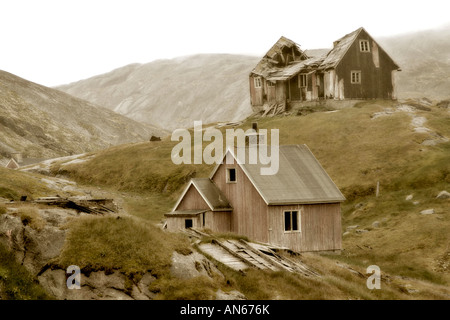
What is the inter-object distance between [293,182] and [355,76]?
156ft

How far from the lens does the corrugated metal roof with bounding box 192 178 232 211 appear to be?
45.2 metres

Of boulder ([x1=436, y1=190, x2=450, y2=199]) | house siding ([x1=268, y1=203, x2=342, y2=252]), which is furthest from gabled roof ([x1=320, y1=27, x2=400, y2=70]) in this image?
house siding ([x1=268, y1=203, x2=342, y2=252])

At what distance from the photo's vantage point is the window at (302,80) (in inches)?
3628

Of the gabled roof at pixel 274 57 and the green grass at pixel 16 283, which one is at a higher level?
the gabled roof at pixel 274 57

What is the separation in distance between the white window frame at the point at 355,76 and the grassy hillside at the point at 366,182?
127 inches

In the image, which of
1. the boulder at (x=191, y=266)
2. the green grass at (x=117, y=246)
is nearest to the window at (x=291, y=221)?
the boulder at (x=191, y=266)

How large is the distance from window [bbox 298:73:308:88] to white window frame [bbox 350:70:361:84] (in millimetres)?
6933

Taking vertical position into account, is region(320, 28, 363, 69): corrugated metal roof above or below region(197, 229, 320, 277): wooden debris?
above

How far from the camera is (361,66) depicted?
8850 centimetres

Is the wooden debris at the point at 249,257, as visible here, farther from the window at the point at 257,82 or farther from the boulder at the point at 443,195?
the window at the point at 257,82

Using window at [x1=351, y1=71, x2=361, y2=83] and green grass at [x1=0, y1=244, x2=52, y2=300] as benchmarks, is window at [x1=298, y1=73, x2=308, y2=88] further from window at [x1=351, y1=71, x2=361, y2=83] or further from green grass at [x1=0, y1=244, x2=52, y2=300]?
green grass at [x1=0, y1=244, x2=52, y2=300]

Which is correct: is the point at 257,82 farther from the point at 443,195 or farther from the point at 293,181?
the point at 293,181
